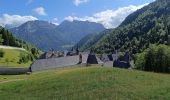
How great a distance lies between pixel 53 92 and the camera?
148 feet

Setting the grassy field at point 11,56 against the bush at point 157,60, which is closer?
the bush at point 157,60

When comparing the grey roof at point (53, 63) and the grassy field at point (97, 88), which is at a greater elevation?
the grey roof at point (53, 63)

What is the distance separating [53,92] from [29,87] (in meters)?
7.99

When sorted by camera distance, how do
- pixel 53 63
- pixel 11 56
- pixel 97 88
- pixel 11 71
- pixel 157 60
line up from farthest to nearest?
pixel 11 56 < pixel 53 63 < pixel 11 71 < pixel 157 60 < pixel 97 88

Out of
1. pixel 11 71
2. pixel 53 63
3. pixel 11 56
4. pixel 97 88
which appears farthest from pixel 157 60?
pixel 11 56

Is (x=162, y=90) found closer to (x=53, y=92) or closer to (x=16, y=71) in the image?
(x=53, y=92)

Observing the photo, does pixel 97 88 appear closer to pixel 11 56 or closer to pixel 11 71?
pixel 11 71

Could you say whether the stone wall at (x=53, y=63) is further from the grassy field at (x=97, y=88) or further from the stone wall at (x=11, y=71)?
the grassy field at (x=97, y=88)

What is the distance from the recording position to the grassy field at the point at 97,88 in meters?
39.8

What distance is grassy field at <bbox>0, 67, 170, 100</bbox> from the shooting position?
3975cm

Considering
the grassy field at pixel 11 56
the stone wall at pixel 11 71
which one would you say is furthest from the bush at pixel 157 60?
the grassy field at pixel 11 56

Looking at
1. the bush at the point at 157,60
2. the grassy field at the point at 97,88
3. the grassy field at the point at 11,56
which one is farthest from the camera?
the grassy field at the point at 11,56

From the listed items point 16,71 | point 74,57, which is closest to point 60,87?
point 16,71

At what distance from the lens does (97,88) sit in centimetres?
4372
